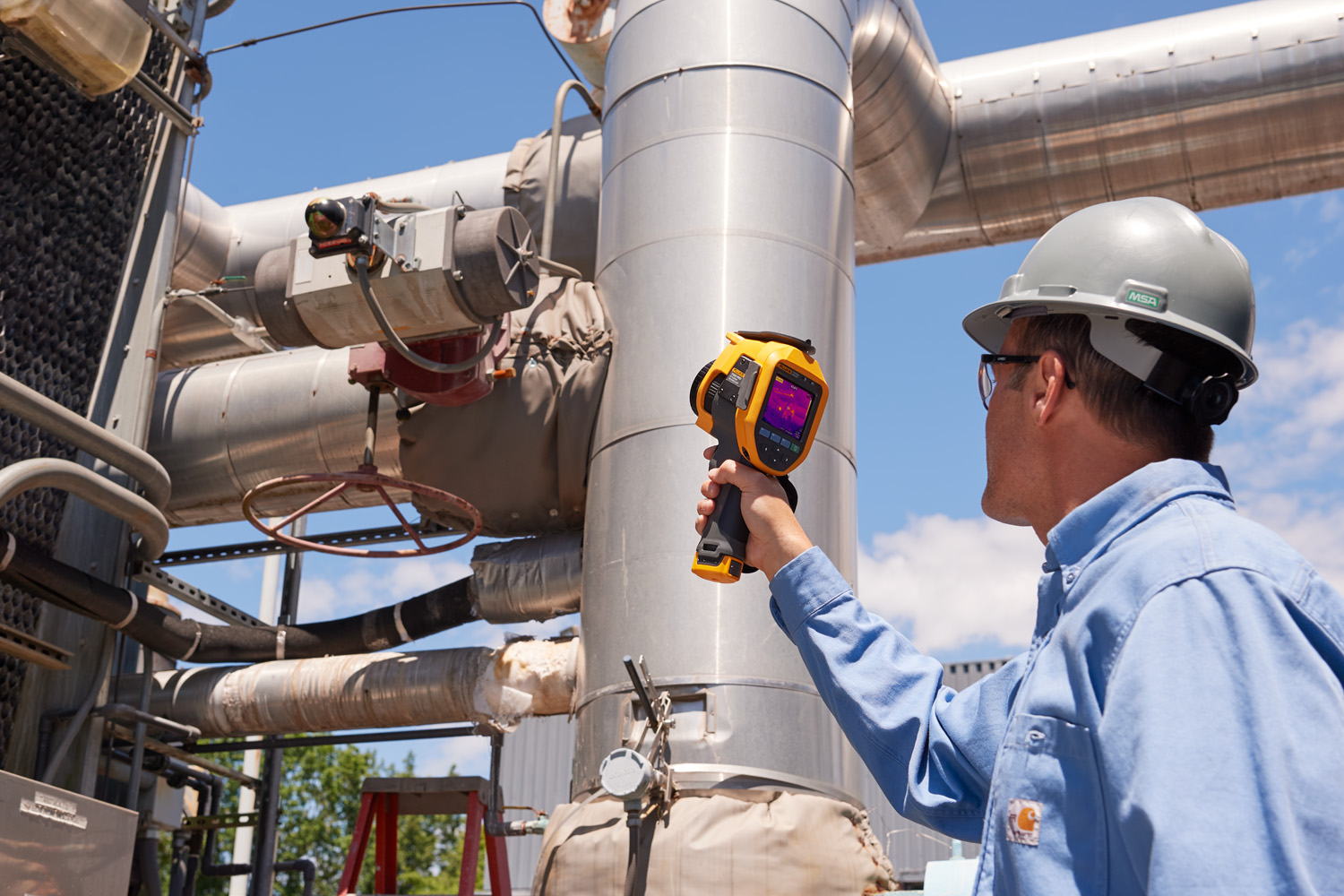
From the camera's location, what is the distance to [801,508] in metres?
4.49

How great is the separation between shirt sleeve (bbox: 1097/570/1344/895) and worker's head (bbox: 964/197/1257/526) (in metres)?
0.39

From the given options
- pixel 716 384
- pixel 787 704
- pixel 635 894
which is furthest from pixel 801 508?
pixel 716 384

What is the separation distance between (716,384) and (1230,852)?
1177mm

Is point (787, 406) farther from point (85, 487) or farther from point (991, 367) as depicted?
point (85, 487)

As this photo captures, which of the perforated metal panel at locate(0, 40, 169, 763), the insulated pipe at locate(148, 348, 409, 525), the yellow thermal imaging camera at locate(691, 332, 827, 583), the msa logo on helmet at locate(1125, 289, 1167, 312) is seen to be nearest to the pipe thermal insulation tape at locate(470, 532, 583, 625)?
the insulated pipe at locate(148, 348, 409, 525)

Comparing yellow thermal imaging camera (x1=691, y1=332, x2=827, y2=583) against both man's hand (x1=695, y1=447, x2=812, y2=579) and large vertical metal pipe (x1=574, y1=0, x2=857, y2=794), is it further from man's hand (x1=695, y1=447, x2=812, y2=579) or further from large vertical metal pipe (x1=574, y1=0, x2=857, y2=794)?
large vertical metal pipe (x1=574, y1=0, x2=857, y2=794)

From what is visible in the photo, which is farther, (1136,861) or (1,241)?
(1,241)

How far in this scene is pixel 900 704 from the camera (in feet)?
5.64

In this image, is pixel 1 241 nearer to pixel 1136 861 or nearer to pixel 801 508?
pixel 801 508

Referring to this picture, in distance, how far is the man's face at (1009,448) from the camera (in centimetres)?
168

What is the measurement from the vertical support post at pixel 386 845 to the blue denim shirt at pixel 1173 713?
5377 millimetres

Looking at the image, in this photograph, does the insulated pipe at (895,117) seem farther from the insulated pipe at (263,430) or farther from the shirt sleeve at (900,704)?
the shirt sleeve at (900,704)

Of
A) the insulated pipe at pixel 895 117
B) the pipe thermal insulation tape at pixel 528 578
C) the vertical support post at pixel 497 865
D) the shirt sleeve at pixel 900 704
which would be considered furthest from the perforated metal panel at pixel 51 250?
the shirt sleeve at pixel 900 704

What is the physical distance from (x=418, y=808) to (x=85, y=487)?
2976 mm
